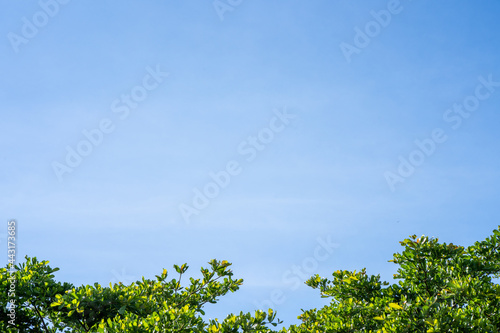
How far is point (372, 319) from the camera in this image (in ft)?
34.2

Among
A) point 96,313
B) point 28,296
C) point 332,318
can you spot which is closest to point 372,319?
point 332,318

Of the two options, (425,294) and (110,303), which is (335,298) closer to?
(425,294)

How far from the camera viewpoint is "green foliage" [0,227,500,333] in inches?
351

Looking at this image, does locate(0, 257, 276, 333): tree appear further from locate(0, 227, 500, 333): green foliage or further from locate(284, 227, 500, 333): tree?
locate(284, 227, 500, 333): tree

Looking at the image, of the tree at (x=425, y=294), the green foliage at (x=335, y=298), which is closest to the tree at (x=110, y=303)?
the green foliage at (x=335, y=298)

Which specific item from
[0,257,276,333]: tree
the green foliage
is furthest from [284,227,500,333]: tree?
[0,257,276,333]: tree

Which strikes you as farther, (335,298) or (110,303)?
(335,298)

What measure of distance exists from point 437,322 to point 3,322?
8629 millimetres

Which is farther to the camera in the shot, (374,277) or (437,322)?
(374,277)

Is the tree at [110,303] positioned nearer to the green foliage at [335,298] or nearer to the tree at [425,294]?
the green foliage at [335,298]

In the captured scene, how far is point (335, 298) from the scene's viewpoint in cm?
1219

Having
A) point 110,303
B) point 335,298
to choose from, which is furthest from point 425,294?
point 110,303

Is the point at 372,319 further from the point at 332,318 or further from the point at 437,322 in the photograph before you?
the point at 437,322

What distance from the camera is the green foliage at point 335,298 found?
8.92 metres
